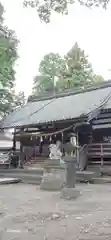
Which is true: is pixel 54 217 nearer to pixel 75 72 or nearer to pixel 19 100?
pixel 19 100

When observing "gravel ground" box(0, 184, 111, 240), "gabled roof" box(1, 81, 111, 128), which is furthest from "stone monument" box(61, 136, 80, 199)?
"gabled roof" box(1, 81, 111, 128)

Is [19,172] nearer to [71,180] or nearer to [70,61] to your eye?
[71,180]

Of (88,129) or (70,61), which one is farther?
(70,61)

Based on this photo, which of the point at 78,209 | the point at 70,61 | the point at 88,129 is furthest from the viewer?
the point at 70,61

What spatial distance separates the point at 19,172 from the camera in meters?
17.4

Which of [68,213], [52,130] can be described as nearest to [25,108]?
[52,130]

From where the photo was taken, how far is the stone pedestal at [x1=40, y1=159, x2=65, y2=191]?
1148cm

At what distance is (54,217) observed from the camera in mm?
6754

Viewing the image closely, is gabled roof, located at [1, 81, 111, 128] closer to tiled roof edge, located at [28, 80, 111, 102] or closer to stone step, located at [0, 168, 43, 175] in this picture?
tiled roof edge, located at [28, 80, 111, 102]

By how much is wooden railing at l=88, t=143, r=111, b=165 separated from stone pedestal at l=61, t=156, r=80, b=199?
5.17 metres

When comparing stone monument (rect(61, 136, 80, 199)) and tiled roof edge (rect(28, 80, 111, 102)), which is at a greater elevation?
tiled roof edge (rect(28, 80, 111, 102))

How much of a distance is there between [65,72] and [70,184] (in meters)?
23.6

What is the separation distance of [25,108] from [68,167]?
1204cm

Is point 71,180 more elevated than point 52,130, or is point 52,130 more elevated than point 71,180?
point 52,130
